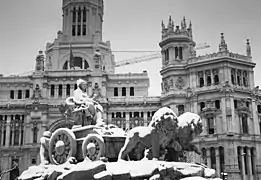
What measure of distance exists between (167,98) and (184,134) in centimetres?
3890

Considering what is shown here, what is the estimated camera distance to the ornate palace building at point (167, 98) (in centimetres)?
5016

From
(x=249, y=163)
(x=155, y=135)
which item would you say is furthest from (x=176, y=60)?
(x=155, y=135)

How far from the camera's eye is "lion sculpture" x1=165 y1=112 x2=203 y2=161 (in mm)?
15969

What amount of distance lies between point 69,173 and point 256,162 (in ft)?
140

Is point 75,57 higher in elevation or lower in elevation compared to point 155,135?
higher

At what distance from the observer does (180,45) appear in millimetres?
57656

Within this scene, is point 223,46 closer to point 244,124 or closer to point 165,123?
point 244,124

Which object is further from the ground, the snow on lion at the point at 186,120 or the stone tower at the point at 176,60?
the stone tower at the point at 176,60

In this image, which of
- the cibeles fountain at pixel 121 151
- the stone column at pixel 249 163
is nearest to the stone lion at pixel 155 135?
the cibeles fountain at pixel 121 151

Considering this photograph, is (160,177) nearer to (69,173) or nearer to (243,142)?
(69,173)

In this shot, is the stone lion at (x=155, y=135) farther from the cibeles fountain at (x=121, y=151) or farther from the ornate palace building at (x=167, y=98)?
the ornate palace building at (x=167, y=98)

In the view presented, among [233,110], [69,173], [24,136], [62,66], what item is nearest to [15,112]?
[24,136]

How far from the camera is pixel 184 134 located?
16.0m

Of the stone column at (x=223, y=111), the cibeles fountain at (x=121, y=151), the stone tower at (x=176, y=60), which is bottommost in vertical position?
the cibeles fountain at (x=121, y=151)
